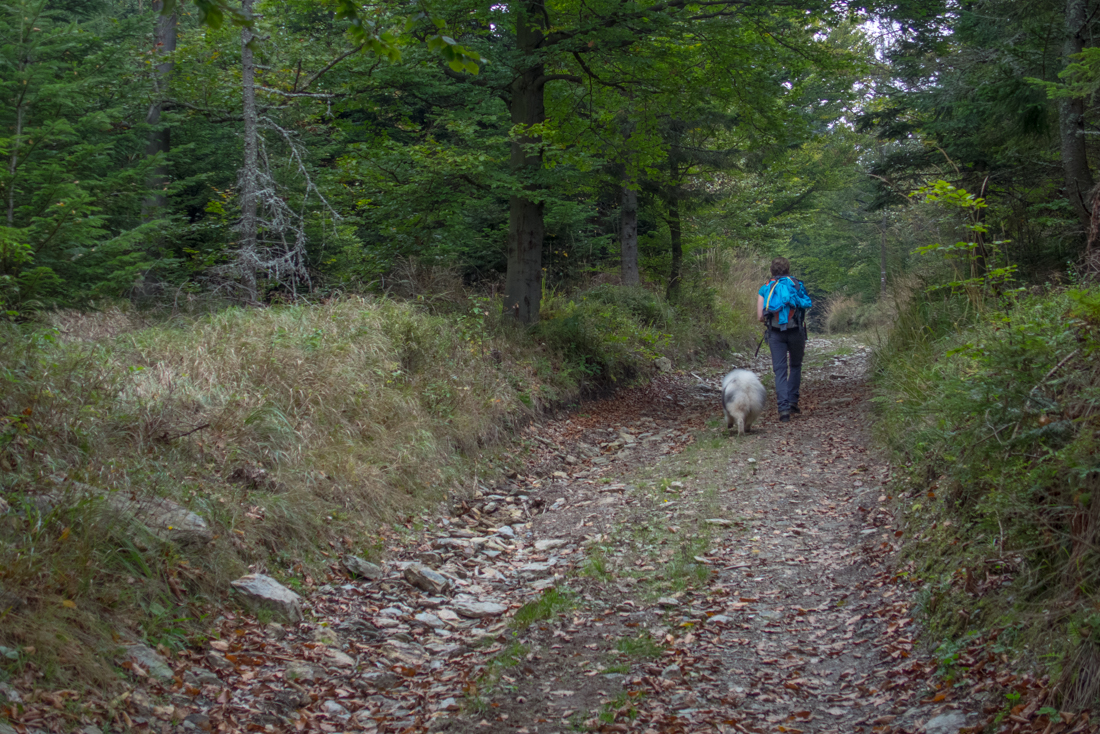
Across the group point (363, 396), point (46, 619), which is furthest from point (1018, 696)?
point (363, 396)

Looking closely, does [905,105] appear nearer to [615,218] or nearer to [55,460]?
[615,218]

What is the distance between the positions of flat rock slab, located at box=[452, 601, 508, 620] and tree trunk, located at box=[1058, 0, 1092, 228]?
7.50 metres

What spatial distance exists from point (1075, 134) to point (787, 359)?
14.3 ft

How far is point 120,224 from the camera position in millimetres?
11414

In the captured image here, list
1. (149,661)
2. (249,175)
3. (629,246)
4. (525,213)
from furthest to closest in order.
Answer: (629,246)
(525,213)
(249,175)
(149,661)

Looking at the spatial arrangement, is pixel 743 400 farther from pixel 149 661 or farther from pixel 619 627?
pixel 149 661

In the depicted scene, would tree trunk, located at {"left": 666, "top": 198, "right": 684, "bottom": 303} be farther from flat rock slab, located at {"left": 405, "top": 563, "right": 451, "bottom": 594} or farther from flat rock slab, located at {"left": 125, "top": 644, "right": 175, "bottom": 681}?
flat rock slab, located at {"left": 125, "top": 644, "right": 175, "bottom": 681}

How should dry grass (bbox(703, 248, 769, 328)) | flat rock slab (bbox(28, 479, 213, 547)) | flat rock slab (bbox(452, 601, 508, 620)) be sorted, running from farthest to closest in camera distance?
dry grass (bbox(703, 248, 769, 328)), flat rock slab (bbox(452, 601, 508, 620)), flat rock slab (bbox(28, 479, 213, 547))

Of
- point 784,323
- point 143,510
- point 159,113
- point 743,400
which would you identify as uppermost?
point 159,113

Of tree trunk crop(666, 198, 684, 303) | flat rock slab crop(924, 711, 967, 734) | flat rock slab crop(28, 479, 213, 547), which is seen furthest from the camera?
tree trunk crop(666, 198, 684, 303)

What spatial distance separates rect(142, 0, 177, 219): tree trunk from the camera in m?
12.2

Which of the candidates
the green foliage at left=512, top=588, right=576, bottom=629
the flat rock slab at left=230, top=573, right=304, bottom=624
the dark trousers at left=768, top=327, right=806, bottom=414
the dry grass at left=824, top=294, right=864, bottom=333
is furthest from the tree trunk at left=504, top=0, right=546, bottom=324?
the dry grass at left=824, top=294, right=864, bottom=333

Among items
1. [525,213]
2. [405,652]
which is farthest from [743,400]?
[405,652]

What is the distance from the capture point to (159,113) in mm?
14305
